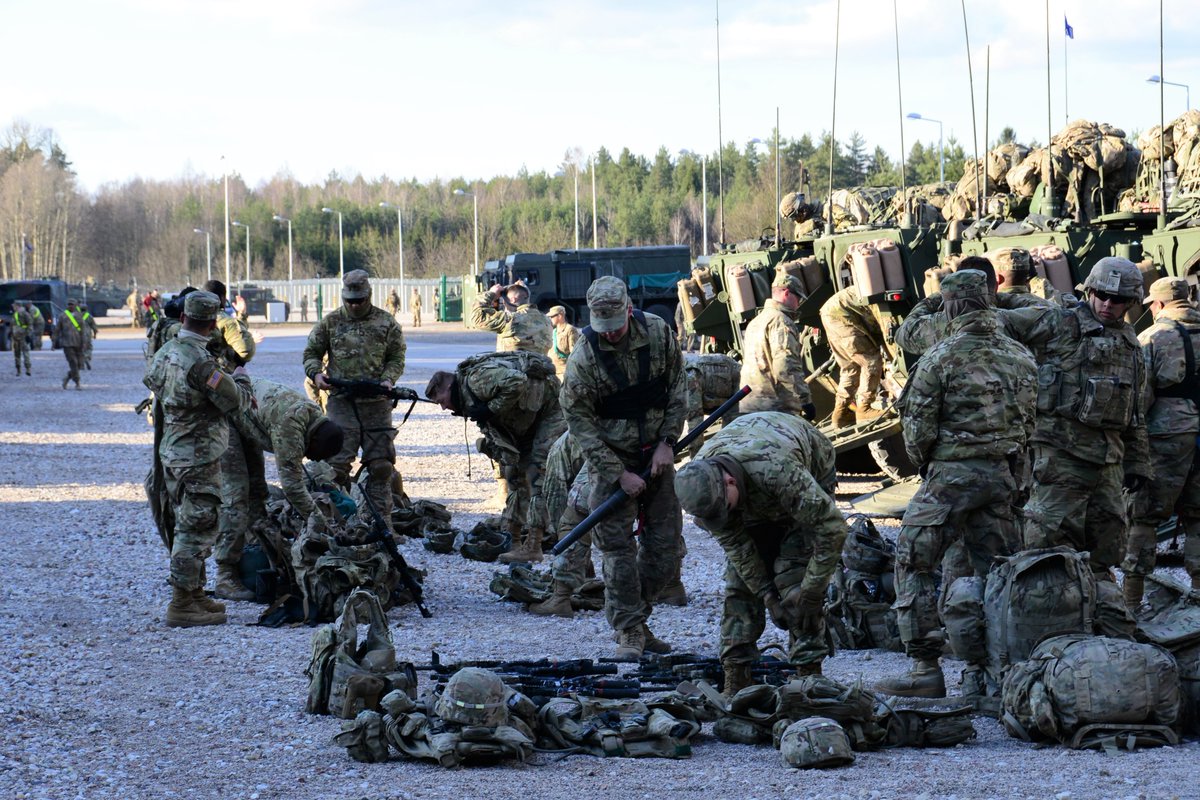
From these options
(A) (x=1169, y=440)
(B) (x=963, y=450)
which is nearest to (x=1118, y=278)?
(B) (x=963, y=450)

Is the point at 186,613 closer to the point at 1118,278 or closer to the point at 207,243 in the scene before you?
the point at 1118,278

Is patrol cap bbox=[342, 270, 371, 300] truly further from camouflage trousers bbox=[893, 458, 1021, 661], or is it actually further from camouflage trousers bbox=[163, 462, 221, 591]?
camouflage trousers bbox=[893, 458, 1021, 661]

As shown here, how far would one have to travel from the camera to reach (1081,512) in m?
7.22

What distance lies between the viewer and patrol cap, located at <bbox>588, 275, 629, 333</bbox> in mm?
7070

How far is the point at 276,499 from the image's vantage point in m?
10.0

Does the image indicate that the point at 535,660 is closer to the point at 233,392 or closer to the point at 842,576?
the point at 842,576

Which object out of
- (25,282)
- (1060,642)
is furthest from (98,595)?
(25,282)

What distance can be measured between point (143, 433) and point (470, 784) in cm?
1706

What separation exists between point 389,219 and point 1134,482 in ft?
288

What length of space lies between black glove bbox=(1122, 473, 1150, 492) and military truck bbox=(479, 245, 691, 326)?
102 ft

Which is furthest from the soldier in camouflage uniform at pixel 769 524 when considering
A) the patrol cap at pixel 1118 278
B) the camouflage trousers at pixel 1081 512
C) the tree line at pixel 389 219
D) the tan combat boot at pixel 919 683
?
the tree line at pixel 389 219

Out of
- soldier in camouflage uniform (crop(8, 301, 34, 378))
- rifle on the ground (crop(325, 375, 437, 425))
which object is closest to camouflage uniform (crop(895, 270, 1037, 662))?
rifle on the ground (crop(325, 375, 437, 425))

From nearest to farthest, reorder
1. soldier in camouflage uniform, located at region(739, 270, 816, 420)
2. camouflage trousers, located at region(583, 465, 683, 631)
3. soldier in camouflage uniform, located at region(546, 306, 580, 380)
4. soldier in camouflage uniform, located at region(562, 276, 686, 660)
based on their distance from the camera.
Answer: soldier in camouflage uniform, located at region(562, 276, 686, 660)
camouflage trousers, located at region(583, 465, 683, 631)
soldier in camouflage uniform, located at region(739, 270, 816, 420)
soldier in camouflage uniform, located at region(546, 306, 580, 380)

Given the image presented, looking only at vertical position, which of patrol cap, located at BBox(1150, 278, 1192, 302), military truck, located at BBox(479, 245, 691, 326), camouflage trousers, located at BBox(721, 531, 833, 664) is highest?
military truck, located at BBox(479, 245, 691, 326)
